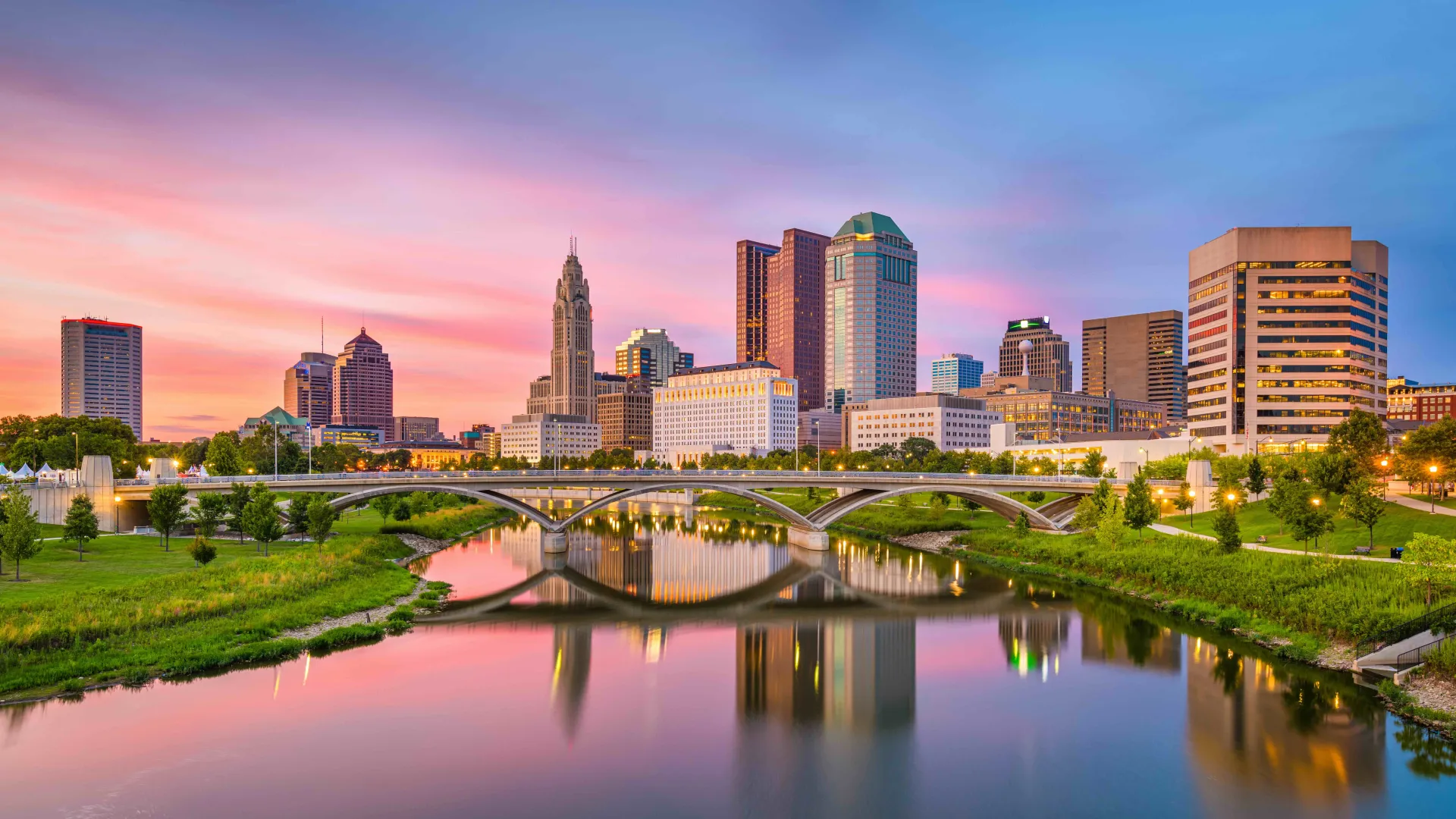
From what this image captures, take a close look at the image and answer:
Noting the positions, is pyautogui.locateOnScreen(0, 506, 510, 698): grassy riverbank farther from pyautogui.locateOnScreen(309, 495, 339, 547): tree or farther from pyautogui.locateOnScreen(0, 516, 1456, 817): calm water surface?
pyautogui.locateOnScreen(0, 516, 1456, 817): calm water surface

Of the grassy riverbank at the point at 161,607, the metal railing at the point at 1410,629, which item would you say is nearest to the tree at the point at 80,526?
the grassy riverbank at the point at 161,607

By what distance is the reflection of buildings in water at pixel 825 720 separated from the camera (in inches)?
914

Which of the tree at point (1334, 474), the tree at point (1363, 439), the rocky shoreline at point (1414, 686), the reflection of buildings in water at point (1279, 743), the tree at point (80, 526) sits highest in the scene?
the tree at point (1363, 439)

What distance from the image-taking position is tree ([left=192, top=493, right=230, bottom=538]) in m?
56.5

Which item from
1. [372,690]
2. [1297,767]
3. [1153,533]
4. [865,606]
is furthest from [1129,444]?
[372,690]

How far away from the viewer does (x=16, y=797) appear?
71.7 ft

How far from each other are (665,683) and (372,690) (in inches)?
439

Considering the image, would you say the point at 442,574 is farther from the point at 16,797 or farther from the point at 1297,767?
the point at 1297,767

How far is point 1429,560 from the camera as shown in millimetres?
32719

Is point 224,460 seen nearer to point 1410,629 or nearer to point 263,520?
point 263,520

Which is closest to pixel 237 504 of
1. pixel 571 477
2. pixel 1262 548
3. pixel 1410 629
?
pixel 571 477

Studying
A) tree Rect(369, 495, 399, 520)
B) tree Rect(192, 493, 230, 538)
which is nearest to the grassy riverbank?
tree Rect(192, 493, 230, 538)

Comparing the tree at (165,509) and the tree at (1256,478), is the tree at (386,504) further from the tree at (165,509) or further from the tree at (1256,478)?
the tree at (1256,478)

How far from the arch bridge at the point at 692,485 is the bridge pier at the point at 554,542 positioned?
0.31 ft
